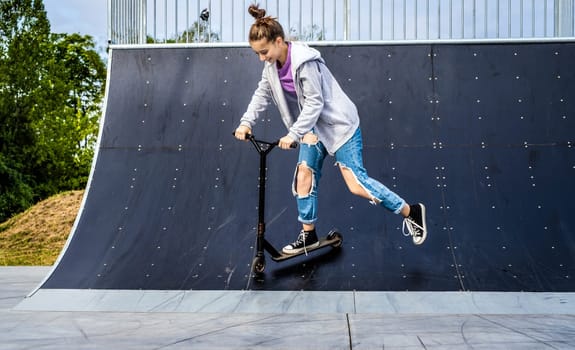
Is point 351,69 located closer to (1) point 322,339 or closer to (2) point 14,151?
(1) point 322,339

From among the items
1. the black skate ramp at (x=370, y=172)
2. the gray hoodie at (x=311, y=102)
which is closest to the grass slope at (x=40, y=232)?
the black skate ramp at (x=370, y=172)

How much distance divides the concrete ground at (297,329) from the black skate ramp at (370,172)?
1.58 feet

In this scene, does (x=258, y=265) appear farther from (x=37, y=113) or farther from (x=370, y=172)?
(x=37, y=113)

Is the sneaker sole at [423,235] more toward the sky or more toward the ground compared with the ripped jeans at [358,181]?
more toward the ground

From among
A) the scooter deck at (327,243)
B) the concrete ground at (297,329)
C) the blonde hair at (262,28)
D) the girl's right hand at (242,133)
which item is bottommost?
the concrete ground at (297,329)

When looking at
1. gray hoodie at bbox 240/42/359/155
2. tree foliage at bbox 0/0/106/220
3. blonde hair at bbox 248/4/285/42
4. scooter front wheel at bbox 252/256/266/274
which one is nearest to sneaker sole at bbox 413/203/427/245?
gray hoodie at bbox 240/42/359/155

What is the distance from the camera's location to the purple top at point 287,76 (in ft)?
17.2

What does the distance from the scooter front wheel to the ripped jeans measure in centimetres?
50

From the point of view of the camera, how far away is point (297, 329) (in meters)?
4.25

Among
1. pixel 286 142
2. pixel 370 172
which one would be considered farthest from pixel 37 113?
pixel 286 142

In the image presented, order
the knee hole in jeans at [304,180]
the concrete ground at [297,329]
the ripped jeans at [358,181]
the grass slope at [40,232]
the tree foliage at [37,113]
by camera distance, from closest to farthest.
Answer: the concrete ground at [297,329]
the ripped jeans at [358,181]
the knee hole in jeans at [304,180]
the grass slope at [40,232]
the tree foliage at [37,113]

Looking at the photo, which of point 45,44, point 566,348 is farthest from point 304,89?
point 45,44

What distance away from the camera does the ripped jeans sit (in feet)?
18.1

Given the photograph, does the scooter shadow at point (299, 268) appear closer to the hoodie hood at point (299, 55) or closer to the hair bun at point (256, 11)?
the hoodie hood at point (299, 55)
